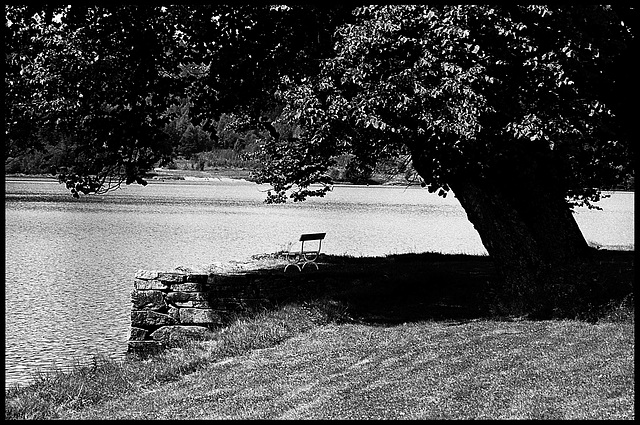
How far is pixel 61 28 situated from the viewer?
49.5ft

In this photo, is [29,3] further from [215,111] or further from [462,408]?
[462,408]

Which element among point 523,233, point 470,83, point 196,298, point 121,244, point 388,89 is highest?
point 470,83

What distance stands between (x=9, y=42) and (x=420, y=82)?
5.72 m

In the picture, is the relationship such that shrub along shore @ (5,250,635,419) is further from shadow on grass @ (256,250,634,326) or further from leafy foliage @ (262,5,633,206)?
leafy foliage @ (262,5,633,206)

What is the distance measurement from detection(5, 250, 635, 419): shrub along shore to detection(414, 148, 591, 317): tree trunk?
1.81ft

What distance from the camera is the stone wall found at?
1623cm

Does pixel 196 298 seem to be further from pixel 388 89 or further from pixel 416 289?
pixel 388 89

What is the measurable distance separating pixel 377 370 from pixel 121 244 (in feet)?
92.9

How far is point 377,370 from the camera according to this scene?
1019 centimetres

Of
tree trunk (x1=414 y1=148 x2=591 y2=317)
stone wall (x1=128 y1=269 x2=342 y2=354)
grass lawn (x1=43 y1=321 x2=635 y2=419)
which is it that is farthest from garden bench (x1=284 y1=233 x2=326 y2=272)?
grass lawn (x1=43 y1=321 x2=635 y2=419)

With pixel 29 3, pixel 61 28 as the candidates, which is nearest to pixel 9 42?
→ pixel 29 3

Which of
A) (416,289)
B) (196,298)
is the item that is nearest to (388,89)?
(416,289)

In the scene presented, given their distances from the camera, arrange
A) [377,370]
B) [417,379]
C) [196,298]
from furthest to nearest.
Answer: [196,298] → [377,370] → [417,379]

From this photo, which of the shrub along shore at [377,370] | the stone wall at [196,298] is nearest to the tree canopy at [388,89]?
the shrub along shore at [377,370]
